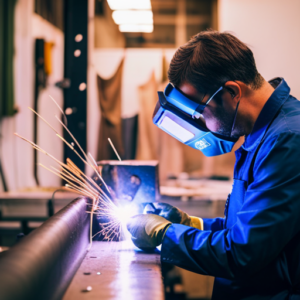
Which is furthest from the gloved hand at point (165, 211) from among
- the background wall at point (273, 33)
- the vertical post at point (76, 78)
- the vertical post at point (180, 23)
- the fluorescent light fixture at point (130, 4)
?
the vertical post at point (180, 23)

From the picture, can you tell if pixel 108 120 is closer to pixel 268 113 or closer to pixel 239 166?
pixel 239 166

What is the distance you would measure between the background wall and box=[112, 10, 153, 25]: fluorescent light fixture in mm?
972

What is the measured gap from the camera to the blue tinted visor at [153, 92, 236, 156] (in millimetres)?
1184

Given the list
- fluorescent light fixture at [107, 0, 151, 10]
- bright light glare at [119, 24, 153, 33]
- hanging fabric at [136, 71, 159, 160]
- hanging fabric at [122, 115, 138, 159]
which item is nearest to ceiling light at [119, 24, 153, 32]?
bright light glare at [119, 24, 153, 33]

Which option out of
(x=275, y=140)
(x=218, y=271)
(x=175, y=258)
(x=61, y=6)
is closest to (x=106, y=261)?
(x=175, y=258)

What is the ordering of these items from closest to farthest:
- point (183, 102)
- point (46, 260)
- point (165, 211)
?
point (46, 260) < point (183, 102) < point (165, 211)

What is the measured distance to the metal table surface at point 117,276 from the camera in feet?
2.90

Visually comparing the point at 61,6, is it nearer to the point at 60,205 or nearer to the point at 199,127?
the point at 60,205

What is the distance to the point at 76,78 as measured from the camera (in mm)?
3197

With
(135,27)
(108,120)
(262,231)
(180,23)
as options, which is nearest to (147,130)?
(108,120)

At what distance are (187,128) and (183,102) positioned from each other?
0.12 m

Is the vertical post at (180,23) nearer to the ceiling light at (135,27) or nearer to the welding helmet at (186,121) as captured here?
the ceiling light at (135,27)

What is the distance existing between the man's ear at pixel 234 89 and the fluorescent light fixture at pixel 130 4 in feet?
7.37

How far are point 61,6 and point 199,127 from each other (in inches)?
122
